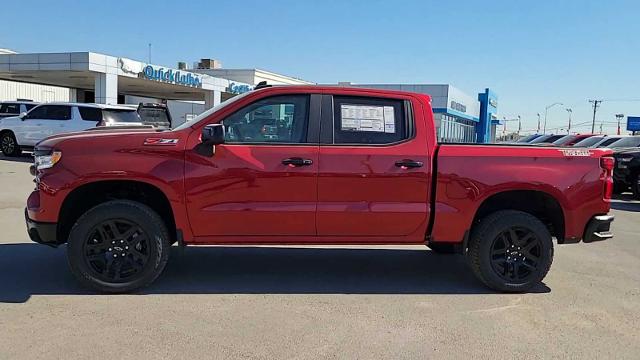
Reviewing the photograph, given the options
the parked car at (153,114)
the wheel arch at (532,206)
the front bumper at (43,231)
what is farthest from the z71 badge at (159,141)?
the parked car at (153,114)

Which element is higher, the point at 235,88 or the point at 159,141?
the point at 235,88

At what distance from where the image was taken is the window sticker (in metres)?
5.24

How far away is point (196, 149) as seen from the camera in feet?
16.2

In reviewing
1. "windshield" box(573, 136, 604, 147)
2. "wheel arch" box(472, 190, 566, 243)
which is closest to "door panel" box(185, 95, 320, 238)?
"wheel arch" box(472, 190, 566, 243)

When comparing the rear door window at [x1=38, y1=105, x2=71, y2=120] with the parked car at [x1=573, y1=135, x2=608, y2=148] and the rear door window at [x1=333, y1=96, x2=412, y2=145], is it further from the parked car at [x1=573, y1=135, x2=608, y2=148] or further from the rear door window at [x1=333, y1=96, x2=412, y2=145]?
the parked car at [x1=573, y1=135, x2=608, y2=148]

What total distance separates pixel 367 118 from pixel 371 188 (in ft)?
2.24

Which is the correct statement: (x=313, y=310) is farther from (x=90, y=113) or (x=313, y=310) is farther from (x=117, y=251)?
(x=90, y=113)

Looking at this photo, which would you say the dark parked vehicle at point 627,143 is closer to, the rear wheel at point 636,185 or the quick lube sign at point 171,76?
the rear wheel at point 636,185

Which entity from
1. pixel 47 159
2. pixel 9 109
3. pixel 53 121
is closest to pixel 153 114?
pixel 53 121

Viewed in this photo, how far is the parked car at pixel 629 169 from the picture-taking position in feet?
44.0

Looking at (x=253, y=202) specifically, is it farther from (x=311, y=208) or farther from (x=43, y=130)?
(x=43, y=130)

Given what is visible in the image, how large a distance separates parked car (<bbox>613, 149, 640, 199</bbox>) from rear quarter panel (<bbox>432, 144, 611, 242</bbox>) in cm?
931

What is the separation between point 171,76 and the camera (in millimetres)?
31516

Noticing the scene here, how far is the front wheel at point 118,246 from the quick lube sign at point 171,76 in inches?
1017
